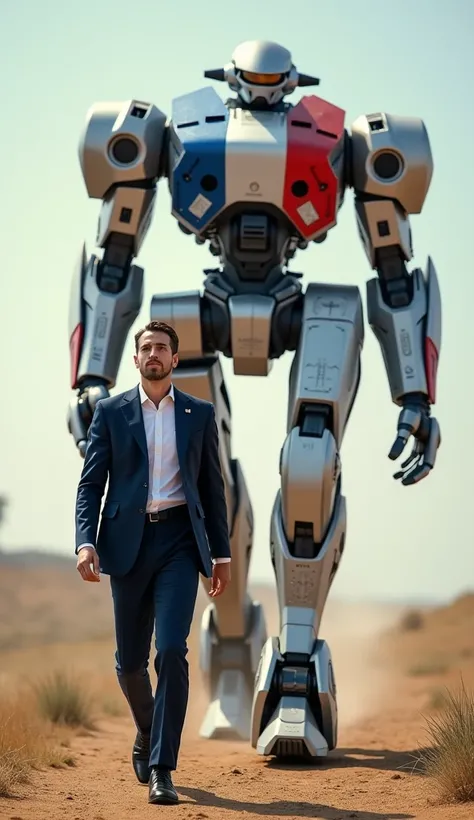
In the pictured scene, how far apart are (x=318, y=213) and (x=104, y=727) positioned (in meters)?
5.08

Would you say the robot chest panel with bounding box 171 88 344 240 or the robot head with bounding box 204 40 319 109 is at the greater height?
the robot head with bounding box 204 40 319 109

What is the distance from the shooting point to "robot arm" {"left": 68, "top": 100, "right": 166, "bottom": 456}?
8.54 metres

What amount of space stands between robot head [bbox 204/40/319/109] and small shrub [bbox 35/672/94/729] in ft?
15.0

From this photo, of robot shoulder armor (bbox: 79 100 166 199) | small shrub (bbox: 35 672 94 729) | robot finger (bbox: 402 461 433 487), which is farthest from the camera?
small shrub (bbox: 35 672 94 729)

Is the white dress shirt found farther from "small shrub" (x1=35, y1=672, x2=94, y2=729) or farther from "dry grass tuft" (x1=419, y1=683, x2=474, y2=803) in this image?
"small shrub" (x1=35, y1=672, x2=94, y2=729)

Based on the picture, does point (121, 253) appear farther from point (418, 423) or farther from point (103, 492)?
point (103, 492)

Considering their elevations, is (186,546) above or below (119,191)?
below

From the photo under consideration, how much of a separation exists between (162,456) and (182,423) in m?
0.16

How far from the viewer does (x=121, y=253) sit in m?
8.80

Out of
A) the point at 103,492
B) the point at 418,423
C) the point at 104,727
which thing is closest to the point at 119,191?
the point at 418,423

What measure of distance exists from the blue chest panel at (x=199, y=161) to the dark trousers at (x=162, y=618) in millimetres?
2994

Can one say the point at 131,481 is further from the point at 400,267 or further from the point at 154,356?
the point at 400,267

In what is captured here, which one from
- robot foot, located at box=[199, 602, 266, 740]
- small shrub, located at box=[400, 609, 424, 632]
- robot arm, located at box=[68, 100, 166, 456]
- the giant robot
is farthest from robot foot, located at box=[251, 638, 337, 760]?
small shrub, located at box=[400, 609, 424, 632]

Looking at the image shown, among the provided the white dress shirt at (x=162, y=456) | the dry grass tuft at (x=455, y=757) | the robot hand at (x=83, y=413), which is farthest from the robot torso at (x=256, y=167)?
the dry grass tuft at (x=455, y=757)
